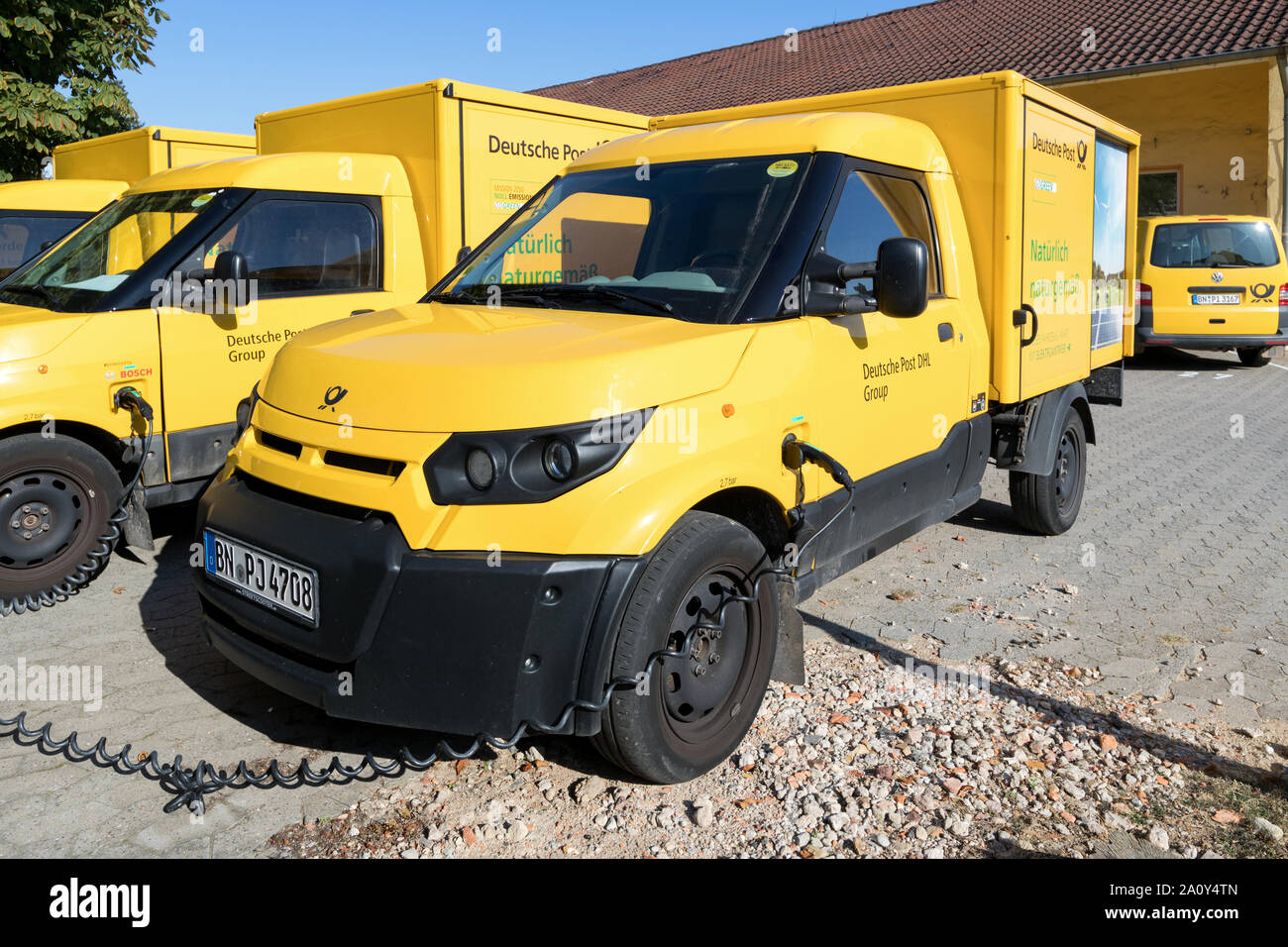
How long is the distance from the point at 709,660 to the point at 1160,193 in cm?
2006

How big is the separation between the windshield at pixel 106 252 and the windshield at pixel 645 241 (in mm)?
2249

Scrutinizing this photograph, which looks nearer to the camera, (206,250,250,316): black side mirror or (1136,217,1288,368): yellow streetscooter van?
(206,250,250,316): black side mirror

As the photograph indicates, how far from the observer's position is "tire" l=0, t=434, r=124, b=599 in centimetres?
522

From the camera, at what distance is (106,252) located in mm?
6172

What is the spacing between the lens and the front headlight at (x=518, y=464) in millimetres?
3059

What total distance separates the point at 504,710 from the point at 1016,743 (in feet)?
6.47

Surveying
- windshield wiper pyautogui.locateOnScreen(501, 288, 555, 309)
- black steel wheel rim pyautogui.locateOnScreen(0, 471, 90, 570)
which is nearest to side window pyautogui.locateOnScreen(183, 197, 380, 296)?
black steel wheel rim pyautogui.locateOnScreen(0, 471, 90, 570)

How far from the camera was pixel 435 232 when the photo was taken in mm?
6633

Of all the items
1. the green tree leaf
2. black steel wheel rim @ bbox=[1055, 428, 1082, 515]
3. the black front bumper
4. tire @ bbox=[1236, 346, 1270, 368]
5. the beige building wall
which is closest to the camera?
the black front bumper

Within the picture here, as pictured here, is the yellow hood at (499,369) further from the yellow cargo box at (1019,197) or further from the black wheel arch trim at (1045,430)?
the black wheel arch trim at (1045,430)

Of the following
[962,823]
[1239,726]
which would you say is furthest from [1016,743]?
[1239,726]

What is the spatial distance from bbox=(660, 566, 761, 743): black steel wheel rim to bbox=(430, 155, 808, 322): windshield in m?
0.96

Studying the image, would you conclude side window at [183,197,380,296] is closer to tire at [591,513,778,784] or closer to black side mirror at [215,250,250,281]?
black side mirror at [215,250,250,281]

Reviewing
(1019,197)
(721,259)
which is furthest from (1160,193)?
(721,259)
